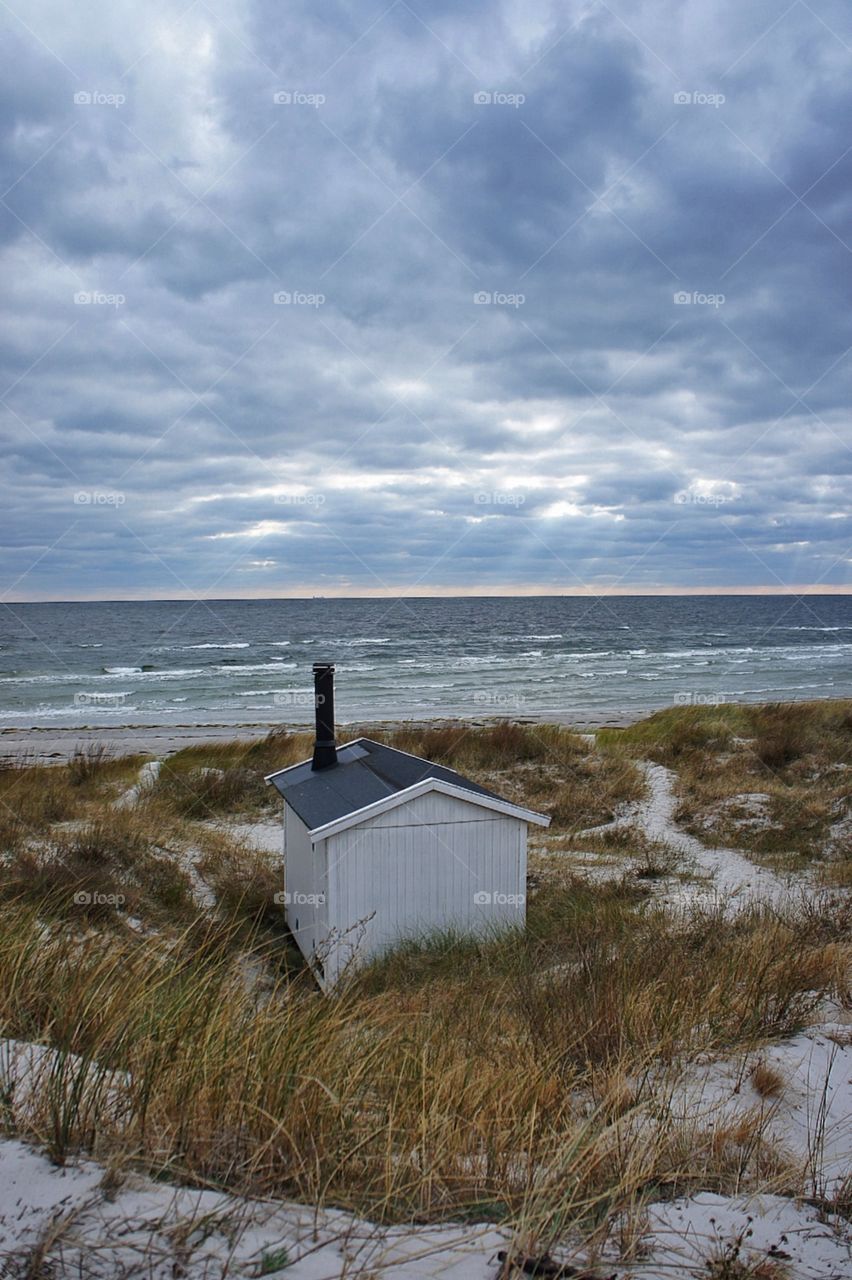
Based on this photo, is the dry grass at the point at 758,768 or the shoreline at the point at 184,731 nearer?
the dry grass at the point at 758,768

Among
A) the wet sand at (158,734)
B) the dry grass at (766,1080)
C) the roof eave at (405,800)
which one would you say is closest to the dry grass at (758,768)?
the roof eave at (405,800)

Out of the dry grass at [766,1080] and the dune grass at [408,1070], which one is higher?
the dune grass at [408,1070]

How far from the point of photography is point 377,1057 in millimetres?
3496

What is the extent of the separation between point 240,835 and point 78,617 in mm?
89974

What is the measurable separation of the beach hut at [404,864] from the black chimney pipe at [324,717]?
4.17ft

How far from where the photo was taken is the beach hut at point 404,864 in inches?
284

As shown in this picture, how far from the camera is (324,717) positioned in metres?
9.30

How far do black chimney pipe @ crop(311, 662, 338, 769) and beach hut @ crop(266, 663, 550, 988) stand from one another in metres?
1.27

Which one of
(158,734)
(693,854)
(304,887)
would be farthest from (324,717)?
(158,734)

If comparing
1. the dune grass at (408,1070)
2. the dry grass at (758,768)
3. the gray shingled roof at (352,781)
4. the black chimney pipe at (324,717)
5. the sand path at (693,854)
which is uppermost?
the black chimney pipe at (324,717)

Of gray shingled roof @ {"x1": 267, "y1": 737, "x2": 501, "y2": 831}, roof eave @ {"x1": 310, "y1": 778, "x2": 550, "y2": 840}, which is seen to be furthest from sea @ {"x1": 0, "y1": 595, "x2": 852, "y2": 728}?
roof eave @ {"x1": 310, "y1": 778, "x2": 550, "y2": 840}

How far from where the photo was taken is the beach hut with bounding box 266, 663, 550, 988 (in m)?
7.21

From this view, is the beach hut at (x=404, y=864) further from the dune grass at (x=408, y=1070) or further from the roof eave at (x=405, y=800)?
the dune grass at (x=408, y=1070)

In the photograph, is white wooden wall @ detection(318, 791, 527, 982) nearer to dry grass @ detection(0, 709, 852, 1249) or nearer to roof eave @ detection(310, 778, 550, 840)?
roof eave @ detection(310, 778, 550, 840)
